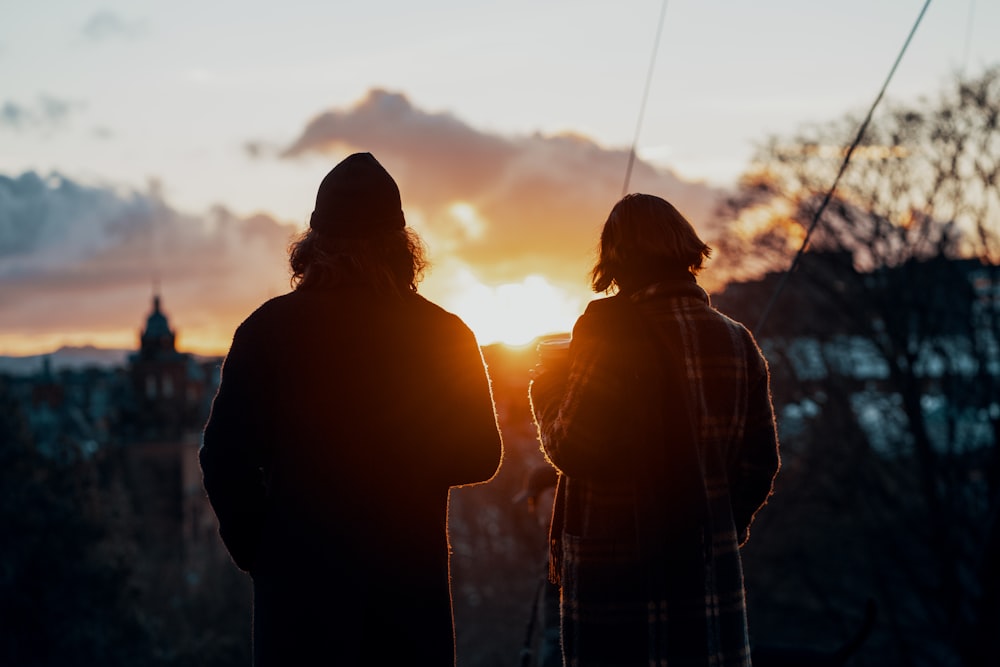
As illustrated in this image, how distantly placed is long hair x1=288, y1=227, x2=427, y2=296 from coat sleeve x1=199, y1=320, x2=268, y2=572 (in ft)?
0.74

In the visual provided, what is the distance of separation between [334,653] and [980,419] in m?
20.3

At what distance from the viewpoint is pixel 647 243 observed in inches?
127

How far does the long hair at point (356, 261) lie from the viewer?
299 cm

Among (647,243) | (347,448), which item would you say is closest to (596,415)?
(647,243)

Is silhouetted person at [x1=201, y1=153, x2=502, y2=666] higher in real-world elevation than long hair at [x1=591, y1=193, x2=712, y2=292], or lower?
lower

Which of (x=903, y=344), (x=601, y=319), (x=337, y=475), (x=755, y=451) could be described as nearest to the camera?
(x=337, y=475)

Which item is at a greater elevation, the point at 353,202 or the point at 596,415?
the point at 353,202

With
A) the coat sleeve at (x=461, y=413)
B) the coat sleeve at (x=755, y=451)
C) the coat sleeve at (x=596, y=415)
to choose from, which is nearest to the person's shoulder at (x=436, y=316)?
the coat sleeve at (x=461, y=413)

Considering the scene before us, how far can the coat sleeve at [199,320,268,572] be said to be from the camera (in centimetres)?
290

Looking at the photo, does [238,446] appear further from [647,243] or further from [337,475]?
[647,243]

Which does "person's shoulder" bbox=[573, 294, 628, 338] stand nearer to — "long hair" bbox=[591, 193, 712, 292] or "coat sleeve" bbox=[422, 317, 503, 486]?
"long hair" bbox=[591, 193, 712, 292]

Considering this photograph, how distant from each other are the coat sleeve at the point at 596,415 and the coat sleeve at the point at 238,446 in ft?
2.18

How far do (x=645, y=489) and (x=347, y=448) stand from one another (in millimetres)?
692

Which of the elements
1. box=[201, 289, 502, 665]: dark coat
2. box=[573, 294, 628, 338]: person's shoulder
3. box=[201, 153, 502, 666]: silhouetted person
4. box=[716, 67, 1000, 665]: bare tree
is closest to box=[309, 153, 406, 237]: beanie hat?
box=[201, 153, 502, 666]: silhouetted person
